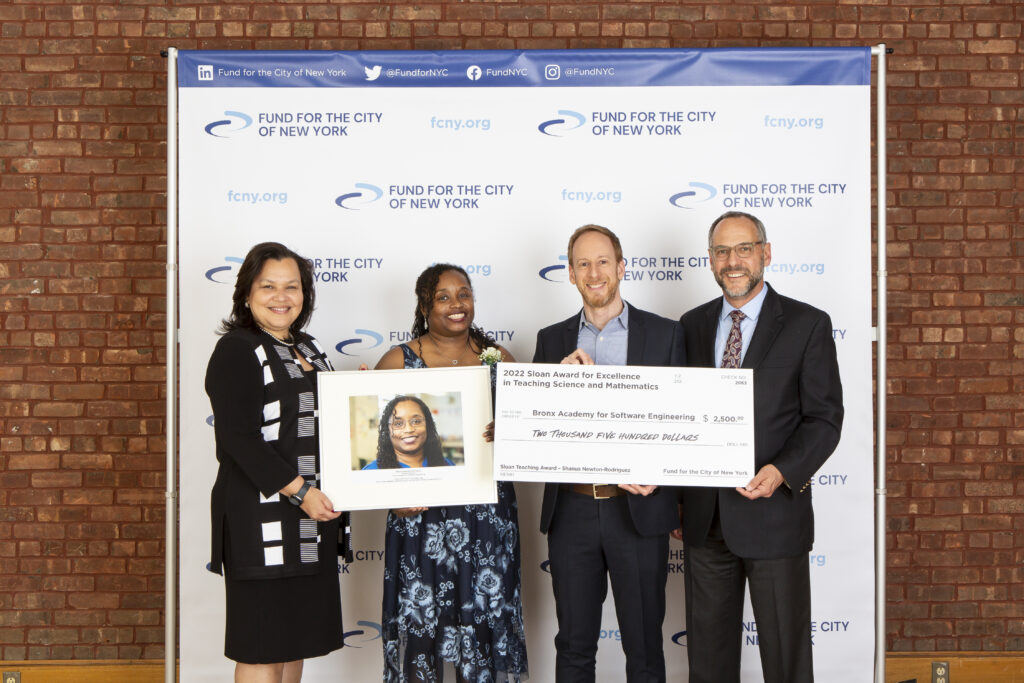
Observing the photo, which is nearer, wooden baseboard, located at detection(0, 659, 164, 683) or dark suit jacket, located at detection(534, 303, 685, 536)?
dark suit jacket, located at detection(534, 303, 685, 536)

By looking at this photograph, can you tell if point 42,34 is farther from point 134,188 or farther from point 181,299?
point 181,299

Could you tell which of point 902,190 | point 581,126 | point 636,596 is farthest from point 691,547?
point 902,190

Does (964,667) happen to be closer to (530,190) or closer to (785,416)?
(785,416)

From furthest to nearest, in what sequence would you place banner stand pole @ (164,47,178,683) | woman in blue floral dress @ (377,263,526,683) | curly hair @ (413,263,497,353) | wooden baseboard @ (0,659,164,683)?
wooden baseboard @ (0,659,164,683) → banner stand pole @ (164,47,178,683) → curly hair @ (413,263,497,353) → woman in blue floral dress @ (377,263,526,683)

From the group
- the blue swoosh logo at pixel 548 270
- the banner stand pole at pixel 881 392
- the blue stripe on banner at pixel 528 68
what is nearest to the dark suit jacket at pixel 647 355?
the blue swoosh logo at pixel 548 270

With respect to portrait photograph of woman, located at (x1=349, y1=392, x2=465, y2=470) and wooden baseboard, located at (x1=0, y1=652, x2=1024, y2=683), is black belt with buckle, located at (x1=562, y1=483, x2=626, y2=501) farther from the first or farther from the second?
wooden baseboard, located at (x1=0, y1=652, x2=1024, y2=683)

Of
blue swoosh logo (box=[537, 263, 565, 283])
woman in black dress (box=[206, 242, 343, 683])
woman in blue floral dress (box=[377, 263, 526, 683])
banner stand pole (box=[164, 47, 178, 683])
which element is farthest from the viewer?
blue swoosh logo (box=[537, 263, 565, 283])

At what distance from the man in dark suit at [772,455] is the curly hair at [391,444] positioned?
92 cm

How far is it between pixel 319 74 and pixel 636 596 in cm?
248

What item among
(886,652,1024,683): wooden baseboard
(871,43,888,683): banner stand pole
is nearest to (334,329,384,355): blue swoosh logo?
(871,43,888,683): banner stand pole

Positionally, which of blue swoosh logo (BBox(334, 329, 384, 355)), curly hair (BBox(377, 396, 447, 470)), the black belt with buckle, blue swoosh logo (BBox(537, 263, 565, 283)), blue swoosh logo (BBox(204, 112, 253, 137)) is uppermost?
blue swoosh logo (BBox(204, 112, 253, 137))

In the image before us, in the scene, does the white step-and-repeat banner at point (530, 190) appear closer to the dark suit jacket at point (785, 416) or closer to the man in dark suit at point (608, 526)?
the man in dark suit at point (608, 526)

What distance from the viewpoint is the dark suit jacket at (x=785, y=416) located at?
95.6 inches

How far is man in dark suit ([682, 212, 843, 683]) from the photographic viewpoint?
243cm
